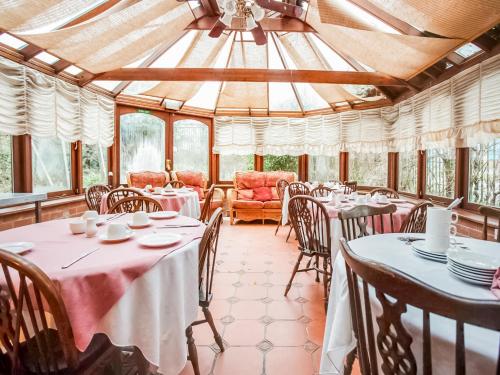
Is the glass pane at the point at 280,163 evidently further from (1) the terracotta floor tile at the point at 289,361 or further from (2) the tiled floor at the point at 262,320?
(1) the terracotta floor tile at the point at 289,361

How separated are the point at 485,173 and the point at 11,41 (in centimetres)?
563

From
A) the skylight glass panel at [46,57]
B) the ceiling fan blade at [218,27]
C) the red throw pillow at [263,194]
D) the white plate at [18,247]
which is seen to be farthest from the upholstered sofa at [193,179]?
the white plate at [18,247]

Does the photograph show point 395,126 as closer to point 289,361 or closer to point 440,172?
point 440,172

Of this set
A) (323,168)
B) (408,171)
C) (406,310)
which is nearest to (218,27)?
(406,310)

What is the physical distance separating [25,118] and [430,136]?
5.29 metres

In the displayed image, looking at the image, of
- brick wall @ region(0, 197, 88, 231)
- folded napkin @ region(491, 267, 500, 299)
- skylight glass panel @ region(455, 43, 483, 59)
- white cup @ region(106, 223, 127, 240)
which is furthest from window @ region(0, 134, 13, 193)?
skylight glass panel @ region(455, 43, 483, 59)

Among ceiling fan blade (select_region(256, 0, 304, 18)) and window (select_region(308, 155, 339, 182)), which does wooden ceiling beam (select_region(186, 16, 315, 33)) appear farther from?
window (select_region(308, 155, 339, 182))

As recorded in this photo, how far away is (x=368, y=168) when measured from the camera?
240 inches

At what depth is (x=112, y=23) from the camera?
3195 millimetres

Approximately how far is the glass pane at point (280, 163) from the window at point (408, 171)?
7.62 feet

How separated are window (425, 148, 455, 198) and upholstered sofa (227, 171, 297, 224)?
2563 mm

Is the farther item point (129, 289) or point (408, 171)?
point (408, 171)

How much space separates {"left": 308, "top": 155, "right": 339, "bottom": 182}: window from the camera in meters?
6.64
